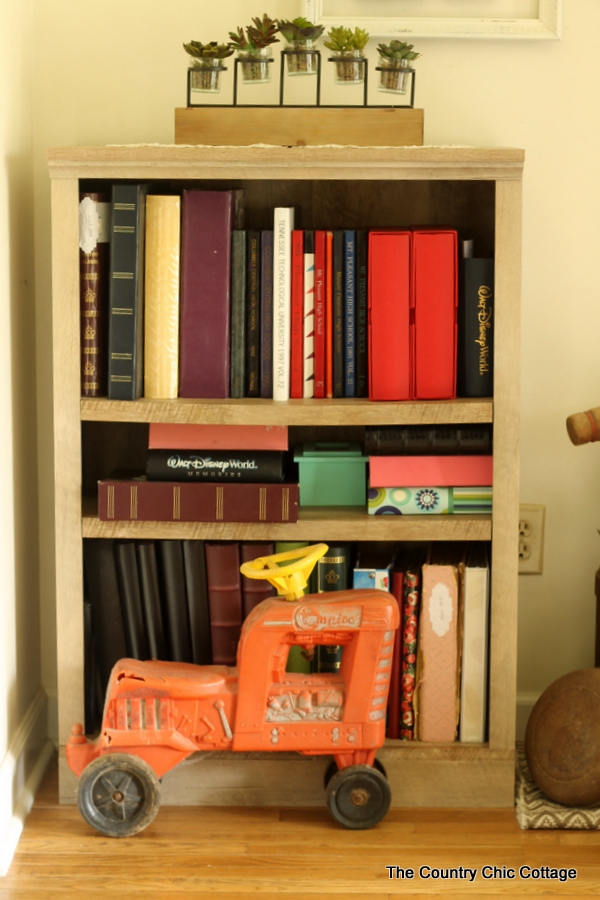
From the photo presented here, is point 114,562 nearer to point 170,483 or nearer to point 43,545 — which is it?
point 170,483

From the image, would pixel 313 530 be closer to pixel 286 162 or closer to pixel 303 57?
pixel 286 162

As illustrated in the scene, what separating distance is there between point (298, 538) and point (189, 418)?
25 centimetres

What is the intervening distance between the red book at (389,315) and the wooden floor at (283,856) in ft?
2.20

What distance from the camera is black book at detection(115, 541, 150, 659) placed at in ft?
5.16

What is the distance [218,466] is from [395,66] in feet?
2.21

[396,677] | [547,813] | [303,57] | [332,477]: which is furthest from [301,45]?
[547,813]

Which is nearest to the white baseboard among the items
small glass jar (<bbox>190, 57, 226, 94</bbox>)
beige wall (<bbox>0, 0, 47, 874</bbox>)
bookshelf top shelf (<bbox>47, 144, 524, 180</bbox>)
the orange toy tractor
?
beige wall (<bbox>0, 0, 47, 874</bbox>)

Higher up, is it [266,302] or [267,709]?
[266,302]

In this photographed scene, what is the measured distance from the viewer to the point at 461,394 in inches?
62.2

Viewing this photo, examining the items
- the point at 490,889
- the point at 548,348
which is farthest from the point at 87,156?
the point at 490,889

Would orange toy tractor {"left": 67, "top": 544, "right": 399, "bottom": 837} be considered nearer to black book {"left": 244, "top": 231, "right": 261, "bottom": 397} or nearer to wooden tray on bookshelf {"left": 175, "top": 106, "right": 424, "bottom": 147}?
black book {"left": 244, "top": 231, "right": 261, "bottom": 397}

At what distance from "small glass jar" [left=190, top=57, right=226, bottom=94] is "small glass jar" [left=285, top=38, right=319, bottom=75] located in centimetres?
11

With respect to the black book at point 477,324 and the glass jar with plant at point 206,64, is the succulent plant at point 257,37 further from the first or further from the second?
the black book at point 477,324

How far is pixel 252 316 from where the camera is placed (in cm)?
155
